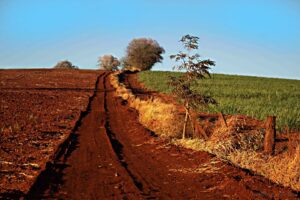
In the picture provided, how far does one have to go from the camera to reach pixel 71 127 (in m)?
16.7

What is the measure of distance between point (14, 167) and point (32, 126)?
625 cm

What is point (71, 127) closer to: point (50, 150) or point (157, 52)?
point (50, 150)

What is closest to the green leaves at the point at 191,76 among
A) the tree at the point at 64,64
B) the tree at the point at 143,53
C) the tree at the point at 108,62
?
the tree at the point at 143,53

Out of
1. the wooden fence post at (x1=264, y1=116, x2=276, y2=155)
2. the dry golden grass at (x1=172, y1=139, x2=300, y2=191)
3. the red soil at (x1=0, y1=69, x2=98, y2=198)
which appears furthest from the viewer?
the wooden fence post at (x1=264, y1=116, x2=276, y2=155)

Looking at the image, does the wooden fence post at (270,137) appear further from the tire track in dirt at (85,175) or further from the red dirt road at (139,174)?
the tire track in dirt at (85,175)

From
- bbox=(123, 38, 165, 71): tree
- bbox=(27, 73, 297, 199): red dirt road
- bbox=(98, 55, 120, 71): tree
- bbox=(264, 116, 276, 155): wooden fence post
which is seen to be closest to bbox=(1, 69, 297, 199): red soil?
bbox=(27, 73, 297, 199): red dirt road

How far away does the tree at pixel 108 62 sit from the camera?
350 feet

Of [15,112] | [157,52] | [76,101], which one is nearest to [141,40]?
[157,52]

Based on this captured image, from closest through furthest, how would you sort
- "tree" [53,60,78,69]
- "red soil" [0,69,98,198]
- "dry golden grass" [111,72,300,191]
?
"dry golden grass" [111,72,300,191] < "red soil" [0,69,98,198] < "tree" [53,60,78,69]

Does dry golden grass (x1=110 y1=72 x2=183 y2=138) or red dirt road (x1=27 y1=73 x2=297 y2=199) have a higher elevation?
dry golden grass (x1=110 y1=72 x2=183 y2=138)

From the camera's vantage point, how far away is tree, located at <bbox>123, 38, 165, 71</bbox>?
88250 millimetres

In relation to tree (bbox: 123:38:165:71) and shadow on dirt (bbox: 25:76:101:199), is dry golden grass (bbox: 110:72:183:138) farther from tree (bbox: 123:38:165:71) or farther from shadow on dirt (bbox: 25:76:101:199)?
tree (bbox: 123:38:165:71)

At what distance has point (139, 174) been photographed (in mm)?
9742

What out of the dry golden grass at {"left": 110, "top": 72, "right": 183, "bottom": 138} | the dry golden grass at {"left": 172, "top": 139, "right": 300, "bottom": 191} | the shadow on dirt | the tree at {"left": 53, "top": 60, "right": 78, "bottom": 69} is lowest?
the shadow on dirt
